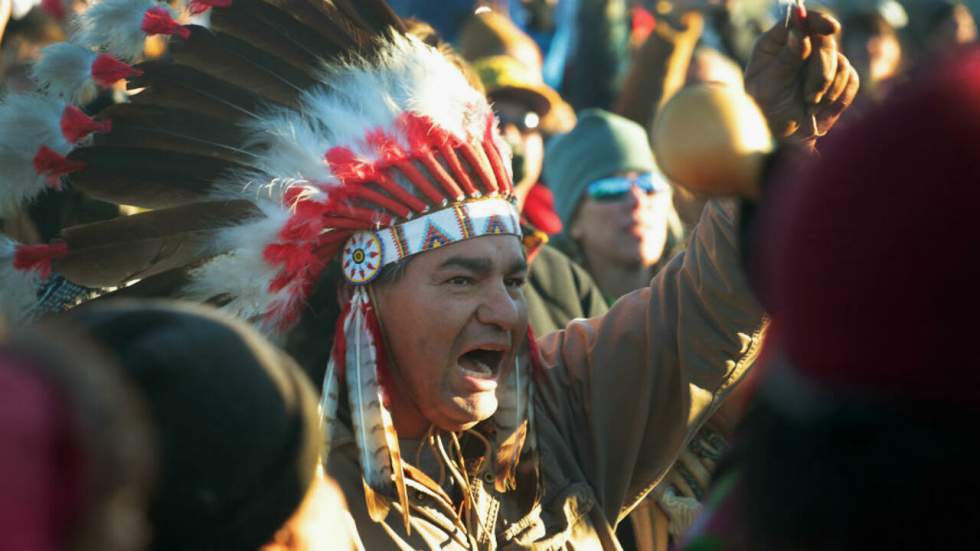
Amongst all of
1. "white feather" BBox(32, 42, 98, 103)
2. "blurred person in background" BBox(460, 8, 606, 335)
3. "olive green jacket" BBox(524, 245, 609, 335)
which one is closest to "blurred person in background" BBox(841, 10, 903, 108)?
"blurred person in background" BBox(460, 8, 606, 335)

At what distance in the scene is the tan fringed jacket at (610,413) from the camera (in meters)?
3.24

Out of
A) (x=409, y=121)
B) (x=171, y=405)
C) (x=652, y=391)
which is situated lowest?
(x=652, y=391)

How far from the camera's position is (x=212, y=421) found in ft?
4.99

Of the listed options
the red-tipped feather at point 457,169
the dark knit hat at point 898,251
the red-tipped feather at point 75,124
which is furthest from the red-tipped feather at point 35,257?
the dark knit hat at point 898,251

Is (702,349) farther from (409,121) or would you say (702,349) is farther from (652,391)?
(409,121)

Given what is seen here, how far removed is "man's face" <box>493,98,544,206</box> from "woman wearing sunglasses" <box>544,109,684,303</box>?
182 millimetres

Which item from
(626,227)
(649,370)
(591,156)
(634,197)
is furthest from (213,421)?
(591,156)

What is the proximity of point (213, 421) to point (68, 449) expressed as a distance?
0.80ft

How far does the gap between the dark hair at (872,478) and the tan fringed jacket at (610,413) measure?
6.03ft

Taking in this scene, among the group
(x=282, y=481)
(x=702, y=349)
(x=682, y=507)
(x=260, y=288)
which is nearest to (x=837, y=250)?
(x=282, y=481)

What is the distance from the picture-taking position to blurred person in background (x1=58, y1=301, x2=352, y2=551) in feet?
4.92

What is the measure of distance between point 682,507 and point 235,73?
5.68 feet

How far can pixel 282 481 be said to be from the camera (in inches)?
62.9

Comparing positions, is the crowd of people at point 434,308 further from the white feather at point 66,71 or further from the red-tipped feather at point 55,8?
the red-tipped feather at point 55,8
